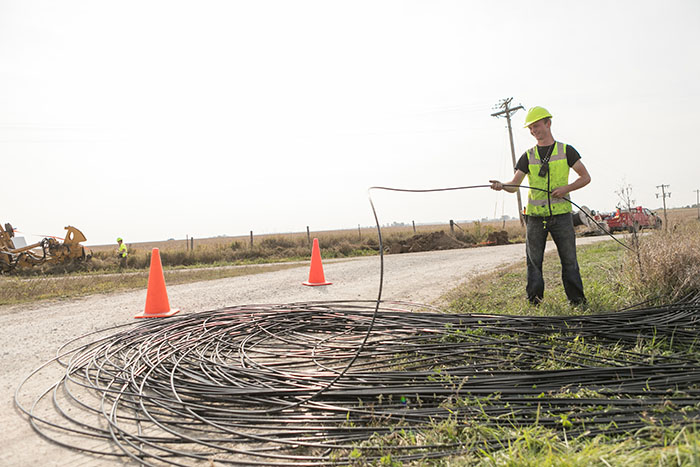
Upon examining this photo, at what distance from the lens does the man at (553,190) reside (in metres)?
4.51

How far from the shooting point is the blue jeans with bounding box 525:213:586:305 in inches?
179

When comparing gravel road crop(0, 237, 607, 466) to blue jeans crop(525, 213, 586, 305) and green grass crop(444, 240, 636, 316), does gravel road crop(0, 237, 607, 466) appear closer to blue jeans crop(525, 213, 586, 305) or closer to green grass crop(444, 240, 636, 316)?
green grass crop(444, 240, 636, 316)

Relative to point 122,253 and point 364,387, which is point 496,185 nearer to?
point 364,387

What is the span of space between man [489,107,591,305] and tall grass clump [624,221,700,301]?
2.55ft

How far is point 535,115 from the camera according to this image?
452cm

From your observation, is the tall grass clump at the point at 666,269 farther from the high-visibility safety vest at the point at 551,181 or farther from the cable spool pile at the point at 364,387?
the high-visibility safety vest at the point at 551,181

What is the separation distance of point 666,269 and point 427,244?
17837 millimetres

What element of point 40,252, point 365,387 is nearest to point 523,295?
point 365,387

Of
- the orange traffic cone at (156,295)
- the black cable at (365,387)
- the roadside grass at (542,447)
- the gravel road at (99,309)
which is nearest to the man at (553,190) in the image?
the black cable at (365,387)

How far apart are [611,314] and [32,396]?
484 cm

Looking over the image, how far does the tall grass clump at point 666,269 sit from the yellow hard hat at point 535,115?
6.61 feet

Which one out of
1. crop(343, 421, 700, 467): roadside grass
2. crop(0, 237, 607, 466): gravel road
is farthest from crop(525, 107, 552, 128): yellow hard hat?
crop(343, 421, 700, 467): roadside grass

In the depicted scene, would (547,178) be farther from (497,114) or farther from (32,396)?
(497,114)

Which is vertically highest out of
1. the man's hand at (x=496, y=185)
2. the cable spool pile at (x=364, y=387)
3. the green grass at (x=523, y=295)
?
the man's hand at (x=496, y=185)
